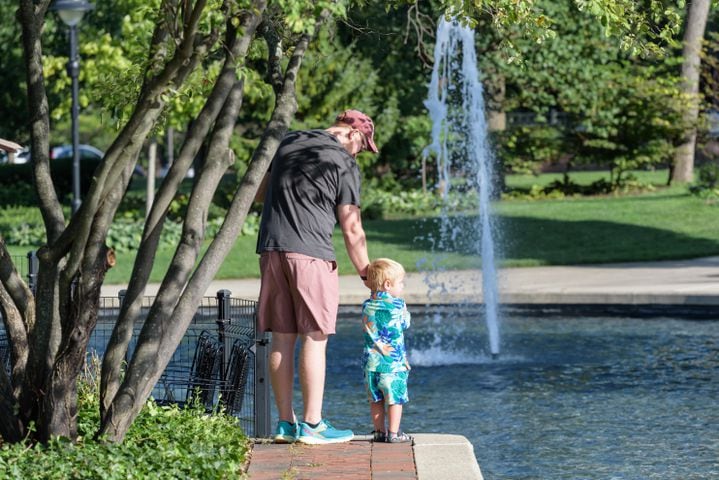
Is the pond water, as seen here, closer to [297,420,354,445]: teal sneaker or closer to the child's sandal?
the child's sandal

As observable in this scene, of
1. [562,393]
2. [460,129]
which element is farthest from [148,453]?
[460,129]

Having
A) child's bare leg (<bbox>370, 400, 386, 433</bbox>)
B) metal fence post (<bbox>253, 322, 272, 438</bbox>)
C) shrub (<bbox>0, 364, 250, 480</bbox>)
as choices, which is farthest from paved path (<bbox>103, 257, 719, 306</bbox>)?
shrub (<bbox>0, 364, 250, 480</bbox>)

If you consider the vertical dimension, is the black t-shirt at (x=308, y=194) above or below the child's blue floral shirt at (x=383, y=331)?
above

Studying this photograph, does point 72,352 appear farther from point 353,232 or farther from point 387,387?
point 387,387

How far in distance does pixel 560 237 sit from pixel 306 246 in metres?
16.1

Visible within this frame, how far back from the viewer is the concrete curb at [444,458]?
6191mm

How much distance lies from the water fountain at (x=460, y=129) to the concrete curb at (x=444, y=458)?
769 centimetres

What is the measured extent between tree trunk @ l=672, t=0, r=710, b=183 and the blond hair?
80.2 ft

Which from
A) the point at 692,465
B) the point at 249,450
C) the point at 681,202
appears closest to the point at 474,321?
the point at 692,465

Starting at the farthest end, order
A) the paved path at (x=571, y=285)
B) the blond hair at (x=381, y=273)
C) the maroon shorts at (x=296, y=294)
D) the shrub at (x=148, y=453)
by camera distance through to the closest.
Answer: the paved path at (x=571, y=285), the blond hair at (x=381, y=273), the maroon shorts at (x=296, y=294), the shrub at (x=148, y=453)

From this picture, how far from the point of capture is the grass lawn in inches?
792

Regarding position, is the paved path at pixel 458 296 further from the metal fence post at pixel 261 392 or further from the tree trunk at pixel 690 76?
the tree trunk at pixel 690 76

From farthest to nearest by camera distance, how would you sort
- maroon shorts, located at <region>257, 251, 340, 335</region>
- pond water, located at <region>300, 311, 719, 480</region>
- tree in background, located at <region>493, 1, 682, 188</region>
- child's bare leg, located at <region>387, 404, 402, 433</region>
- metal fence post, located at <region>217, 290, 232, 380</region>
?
tree in background, located at <region>493, 1, 682, 188</region> < pond water, located at <region>300, 311, 719, 480</region> < metal fence post, located at <region>217, 290, 232, 380</region> < child's bare leg, located at <region>387, 404, 402, 433</region> < maroon shorts, located at <region>257, 251, 340, 335</region>

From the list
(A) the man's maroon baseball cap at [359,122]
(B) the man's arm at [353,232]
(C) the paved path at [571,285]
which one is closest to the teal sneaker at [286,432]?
(B) the man's arm at [353,232]
